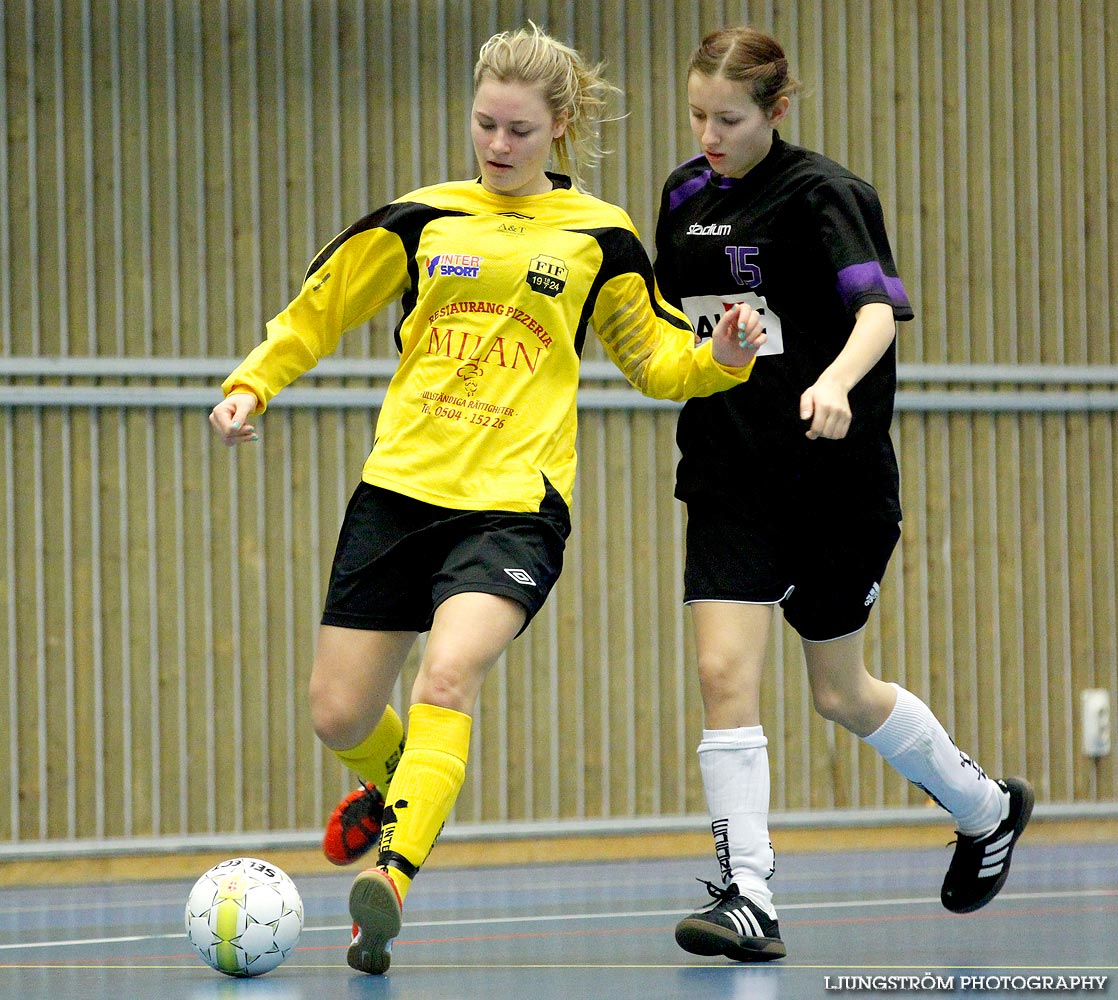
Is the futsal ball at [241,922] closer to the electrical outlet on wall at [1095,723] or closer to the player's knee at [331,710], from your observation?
the player's knee at [331,710]

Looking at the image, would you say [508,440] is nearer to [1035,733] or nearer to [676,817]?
[676,817]

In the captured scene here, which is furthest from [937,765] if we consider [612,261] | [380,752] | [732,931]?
[612,261]

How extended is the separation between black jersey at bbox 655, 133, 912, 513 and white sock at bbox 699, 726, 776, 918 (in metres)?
0.55

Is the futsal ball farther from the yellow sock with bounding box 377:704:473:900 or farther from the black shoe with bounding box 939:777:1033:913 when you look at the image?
the black shoe with bounding box 939:777:1033:913

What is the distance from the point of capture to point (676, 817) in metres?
6.81

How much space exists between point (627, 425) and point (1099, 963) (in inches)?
152

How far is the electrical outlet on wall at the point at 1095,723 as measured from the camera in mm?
7242

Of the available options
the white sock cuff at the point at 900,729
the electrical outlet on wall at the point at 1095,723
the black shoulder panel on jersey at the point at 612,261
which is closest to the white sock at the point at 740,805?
the white sock cuff at the point at 900,729

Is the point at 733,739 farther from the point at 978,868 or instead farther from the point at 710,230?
the point at 710,230

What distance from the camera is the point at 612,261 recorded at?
3596mm

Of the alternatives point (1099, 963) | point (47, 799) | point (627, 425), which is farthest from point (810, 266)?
point (47, 799)

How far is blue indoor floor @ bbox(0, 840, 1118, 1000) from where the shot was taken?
10.4 feet

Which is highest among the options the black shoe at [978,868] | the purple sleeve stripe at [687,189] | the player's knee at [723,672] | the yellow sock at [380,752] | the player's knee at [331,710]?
the purple sleeve stripe at [687,189]

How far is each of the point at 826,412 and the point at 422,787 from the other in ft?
3.49
